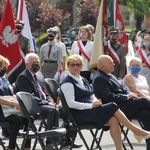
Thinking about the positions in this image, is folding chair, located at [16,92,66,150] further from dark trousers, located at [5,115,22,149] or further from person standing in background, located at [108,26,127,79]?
person standing in background, located at [108,26,127,79]

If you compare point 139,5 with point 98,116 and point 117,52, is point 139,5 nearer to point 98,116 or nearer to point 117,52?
point 117,52

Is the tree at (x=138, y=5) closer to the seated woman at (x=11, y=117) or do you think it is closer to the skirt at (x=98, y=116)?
the skirt at (x=98, y=116)

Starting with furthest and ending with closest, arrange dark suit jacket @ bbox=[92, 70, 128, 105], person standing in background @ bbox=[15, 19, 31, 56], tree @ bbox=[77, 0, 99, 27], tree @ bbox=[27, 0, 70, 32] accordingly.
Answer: tree @ bbox=[77, 0, 99, 27] < tree @ bbox=[27, 0, 70, 32] < person standing in background @ bbox=[15, 19, 31, 56] < dark suit jacket @ bbox=[92, 70, 128, 105]

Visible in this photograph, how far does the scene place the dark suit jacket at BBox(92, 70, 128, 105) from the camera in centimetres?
1140

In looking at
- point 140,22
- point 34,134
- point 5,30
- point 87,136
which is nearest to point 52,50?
point 5,30

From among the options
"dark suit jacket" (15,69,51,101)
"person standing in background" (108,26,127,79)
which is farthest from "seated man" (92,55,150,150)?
"person standing in background" (108,26,127,79)

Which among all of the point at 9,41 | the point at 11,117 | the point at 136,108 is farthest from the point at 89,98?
the point at 9,41

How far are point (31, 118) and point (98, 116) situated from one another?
3.29 feet

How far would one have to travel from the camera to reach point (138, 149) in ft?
39.6

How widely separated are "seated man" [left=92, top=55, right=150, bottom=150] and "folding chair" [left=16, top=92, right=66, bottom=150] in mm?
1113

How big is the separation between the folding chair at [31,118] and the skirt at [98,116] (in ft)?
1.68

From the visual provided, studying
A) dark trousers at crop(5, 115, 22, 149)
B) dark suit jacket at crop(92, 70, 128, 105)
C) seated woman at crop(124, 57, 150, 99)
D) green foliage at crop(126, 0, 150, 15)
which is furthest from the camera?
green foliage at crop(126, 0, 150, 15)

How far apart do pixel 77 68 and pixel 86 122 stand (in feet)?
2.87

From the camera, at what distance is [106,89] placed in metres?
11.4
